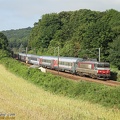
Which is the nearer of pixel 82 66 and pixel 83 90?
pixel 83 90

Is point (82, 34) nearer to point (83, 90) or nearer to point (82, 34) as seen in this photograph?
point (82, 34)

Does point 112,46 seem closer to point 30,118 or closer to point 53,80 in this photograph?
point 53,80

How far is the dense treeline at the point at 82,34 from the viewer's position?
298ft

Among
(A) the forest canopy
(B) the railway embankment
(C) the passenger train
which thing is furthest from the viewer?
(A) the forest canopy

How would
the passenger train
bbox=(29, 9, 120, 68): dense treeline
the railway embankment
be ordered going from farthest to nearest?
bbox=(29, 9, 120, 68): dense treeline → the passenger train → the railway embankment

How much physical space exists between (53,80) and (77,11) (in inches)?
4104

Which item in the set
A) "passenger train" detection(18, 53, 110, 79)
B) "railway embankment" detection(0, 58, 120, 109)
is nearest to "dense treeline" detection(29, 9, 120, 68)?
"passenger train" detection(18, 53, 110, 79)

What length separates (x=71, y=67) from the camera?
6875 centimetres

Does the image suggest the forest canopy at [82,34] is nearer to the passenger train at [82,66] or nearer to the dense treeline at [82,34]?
the dense treeline at [82,34]

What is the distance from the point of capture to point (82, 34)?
341 ft

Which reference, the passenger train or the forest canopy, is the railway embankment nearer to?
the passenger train

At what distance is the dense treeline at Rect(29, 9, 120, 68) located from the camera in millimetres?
90781

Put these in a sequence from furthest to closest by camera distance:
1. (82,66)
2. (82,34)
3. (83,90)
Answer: (82,34)
(82,66)
(83,90)

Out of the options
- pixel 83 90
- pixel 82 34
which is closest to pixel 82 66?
pixel 83 90
